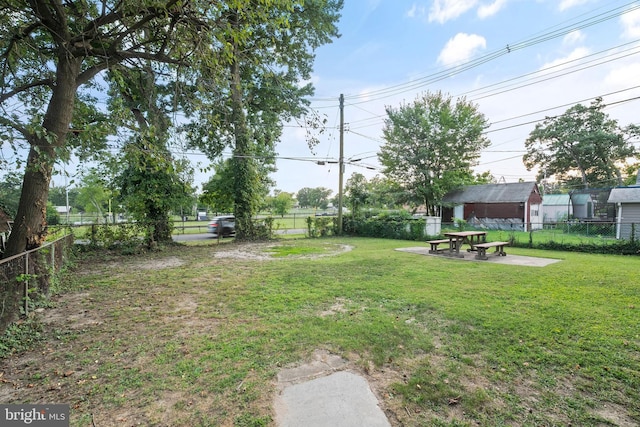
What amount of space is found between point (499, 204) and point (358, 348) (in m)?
23.9

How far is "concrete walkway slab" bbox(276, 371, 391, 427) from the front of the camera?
1.88 m

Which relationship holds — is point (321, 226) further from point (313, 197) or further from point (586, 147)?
point (313, 197)

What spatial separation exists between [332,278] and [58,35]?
606cm

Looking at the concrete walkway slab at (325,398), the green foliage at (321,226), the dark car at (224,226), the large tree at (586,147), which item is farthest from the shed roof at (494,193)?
the concrete walkway slab at (325,398)

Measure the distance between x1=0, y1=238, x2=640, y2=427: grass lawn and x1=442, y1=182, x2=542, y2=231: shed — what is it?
58.6 feet

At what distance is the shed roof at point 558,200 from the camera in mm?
22978

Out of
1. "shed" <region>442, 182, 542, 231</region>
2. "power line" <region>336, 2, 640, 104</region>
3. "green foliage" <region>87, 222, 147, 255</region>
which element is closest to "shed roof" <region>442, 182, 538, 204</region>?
"shed" <region>442, 182, 542, 231</region>

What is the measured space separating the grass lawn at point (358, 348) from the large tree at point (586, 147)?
31746mm

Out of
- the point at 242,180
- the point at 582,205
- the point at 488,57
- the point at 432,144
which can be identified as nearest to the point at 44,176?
the point at 242,180

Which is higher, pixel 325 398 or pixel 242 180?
pixel 242 180

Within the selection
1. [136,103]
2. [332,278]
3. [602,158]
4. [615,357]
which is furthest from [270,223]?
[602,158]

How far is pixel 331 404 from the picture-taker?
207 centimetres

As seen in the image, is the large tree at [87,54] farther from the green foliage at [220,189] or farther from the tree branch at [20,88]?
the green foliage at [220,189]

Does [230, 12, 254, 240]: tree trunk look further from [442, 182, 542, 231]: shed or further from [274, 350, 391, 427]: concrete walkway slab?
[442, 182, 542, 231]: shed
